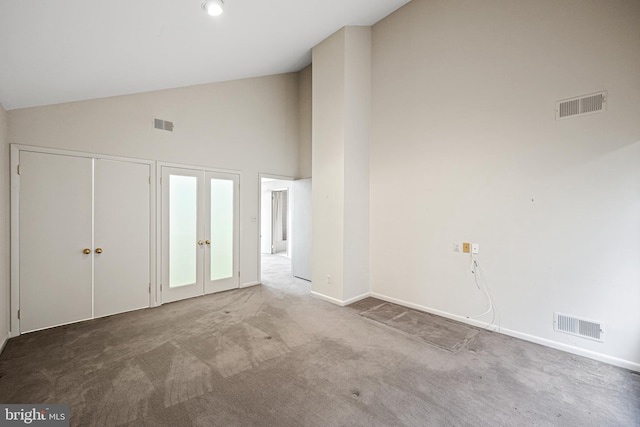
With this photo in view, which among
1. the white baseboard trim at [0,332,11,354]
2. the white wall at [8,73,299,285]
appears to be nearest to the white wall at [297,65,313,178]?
the white wall at [8,73,299,285]

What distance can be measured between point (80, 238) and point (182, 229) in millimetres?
1255

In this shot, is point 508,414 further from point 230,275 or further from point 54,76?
point 54,76

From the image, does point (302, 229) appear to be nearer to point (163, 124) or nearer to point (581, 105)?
point (163, 124)

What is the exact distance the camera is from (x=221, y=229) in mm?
4906

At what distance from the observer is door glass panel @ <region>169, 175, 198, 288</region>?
14.2ft

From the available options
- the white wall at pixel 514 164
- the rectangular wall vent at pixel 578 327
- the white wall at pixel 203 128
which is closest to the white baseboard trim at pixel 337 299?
the white wall at pixel 514 164

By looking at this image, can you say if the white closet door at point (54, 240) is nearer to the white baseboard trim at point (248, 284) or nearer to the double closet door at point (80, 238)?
the double closet door at point (80, 238)

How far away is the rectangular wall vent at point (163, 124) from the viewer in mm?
4116

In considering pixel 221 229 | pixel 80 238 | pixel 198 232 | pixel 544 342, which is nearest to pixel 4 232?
pixel 80 238

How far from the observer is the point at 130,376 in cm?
242

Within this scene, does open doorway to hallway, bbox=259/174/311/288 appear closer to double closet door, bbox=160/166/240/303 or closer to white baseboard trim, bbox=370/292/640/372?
double closet door, bbox=160/166/240/303

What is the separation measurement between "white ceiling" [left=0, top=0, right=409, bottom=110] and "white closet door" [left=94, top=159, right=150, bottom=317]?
3.41 feet

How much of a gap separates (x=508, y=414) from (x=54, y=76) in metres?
4.80

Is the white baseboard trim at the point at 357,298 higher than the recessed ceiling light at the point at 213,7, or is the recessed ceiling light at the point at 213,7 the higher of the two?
the recessed ceiling light at the point at 213,7
